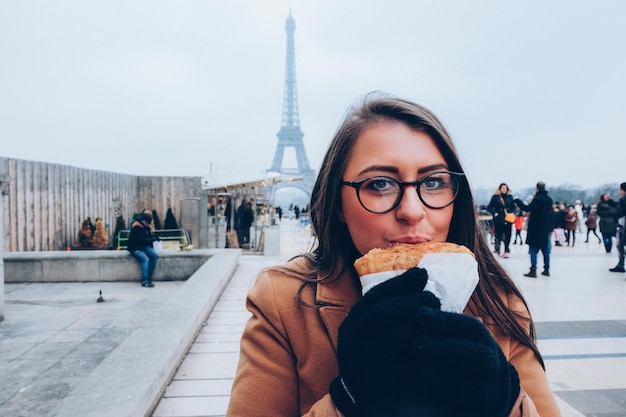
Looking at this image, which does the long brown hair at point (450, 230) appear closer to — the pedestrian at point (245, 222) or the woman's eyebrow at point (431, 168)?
the woman's eyebrow at point (431, 168)

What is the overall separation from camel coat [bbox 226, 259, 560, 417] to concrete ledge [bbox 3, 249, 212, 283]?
300 inches

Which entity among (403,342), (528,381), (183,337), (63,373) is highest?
(403,342)

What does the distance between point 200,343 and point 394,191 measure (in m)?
3.34

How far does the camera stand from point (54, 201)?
11.4 meters

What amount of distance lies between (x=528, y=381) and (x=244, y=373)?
32.1 inches

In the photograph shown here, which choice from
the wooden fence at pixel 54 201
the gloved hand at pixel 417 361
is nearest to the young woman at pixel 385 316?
the gloved hand at pixel 417 361

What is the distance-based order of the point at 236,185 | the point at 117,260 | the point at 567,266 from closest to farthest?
the point at 117,260 < the point at 567,266 < the point at 236,185

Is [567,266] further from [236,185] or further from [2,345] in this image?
[2,345]

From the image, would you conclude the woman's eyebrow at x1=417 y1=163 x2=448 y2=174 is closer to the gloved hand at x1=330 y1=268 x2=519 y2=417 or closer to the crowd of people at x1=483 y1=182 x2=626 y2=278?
the gloved hand at x1=330 y1=268 x2=519 y2=417

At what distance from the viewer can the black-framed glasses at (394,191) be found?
1.18 metres

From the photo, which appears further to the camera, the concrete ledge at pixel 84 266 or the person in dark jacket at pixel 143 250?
the person in dark jacket at pixel 143 250

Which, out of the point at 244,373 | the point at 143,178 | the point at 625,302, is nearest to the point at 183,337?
the point at 244,373

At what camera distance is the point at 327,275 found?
1329mm

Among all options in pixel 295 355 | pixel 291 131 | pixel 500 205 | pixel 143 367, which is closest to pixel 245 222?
pixel 500 205
